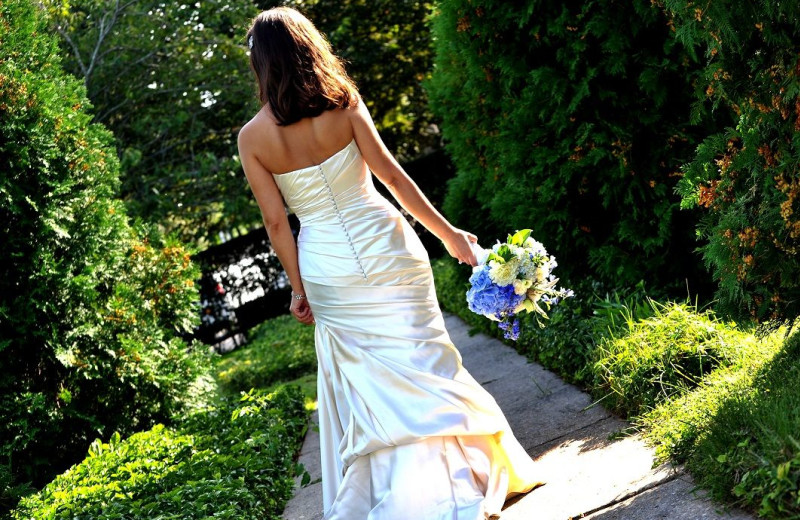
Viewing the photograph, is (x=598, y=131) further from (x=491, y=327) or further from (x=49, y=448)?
(x=49, y=448)

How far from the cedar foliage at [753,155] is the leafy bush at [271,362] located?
5.87 m

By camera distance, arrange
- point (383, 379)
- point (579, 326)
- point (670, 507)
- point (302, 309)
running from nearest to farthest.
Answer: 1. point (670, 507)
2. point (383, 379)
3. point (302, 309)
4. point (579, 326)

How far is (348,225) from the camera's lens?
417cm

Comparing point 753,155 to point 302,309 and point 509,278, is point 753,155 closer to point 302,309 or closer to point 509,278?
point 509,278

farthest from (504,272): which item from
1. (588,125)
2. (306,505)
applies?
(588,125)

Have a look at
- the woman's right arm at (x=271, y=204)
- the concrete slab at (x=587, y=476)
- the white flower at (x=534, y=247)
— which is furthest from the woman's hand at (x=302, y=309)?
the concrete slab at (x=587, y=476)

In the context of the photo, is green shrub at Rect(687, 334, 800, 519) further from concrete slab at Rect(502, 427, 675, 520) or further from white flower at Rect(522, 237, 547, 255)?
white flower at Rect(522, 237, 547, 255)

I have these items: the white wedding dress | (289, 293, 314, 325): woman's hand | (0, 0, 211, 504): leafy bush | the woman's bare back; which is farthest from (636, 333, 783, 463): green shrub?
(0, 0, 211, 504): leafy bush

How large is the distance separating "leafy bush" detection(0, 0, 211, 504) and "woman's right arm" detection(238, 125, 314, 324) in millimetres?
2282

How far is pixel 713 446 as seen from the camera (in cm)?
322

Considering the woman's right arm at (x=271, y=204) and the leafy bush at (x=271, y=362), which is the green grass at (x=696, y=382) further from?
the leafy bush at (x=271, y=362)

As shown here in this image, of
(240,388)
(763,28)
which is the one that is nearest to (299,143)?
(763,28)

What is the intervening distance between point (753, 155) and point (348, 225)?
1864 millimetres

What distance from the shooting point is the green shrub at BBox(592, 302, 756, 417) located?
14.1ft
